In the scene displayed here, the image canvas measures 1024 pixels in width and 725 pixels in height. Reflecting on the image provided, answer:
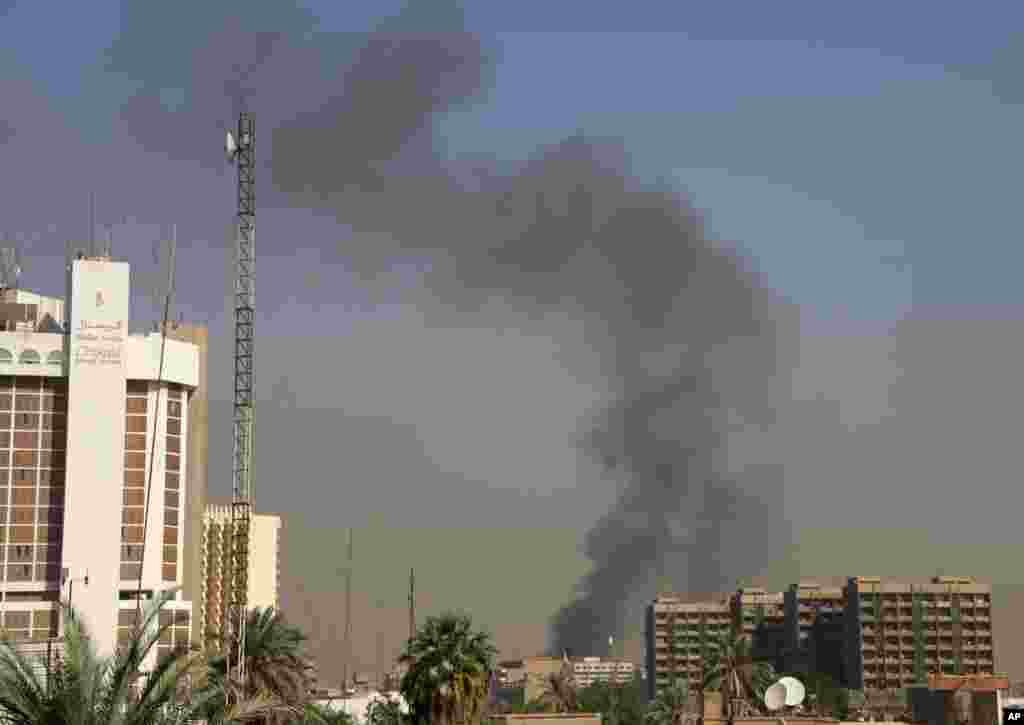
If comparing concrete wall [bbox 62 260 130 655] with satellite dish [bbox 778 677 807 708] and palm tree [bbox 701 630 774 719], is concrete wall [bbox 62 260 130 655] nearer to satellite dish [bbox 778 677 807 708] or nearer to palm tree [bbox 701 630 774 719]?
palm tree [bbox 701 630 774 719]

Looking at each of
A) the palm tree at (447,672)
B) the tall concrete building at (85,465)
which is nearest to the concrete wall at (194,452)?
the tall concrete building at (85,465)

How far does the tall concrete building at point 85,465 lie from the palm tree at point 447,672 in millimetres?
55863

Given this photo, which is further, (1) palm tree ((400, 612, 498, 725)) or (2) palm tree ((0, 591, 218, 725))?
(1) palm tree ((400, 612, 498, 725))

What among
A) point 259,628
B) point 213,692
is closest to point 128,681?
point 213,692

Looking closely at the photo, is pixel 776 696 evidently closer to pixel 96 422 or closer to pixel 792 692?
pixel 792 692

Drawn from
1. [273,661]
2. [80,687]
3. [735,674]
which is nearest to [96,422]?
[273,661]

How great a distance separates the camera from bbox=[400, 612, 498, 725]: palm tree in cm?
8831

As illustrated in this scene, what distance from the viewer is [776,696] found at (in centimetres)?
9206

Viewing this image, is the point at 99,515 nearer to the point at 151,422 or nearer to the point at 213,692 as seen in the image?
the point at 151,422

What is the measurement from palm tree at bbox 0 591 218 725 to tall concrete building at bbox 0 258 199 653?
108 meters

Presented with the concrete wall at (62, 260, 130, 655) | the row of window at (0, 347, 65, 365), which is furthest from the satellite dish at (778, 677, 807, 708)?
the row of window at (0, 347, 65, 365)

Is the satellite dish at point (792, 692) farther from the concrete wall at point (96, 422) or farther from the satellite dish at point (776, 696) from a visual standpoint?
the concrete wall at point (96, 422)

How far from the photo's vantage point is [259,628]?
338ft

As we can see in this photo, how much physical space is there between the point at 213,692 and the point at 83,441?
367 feet
